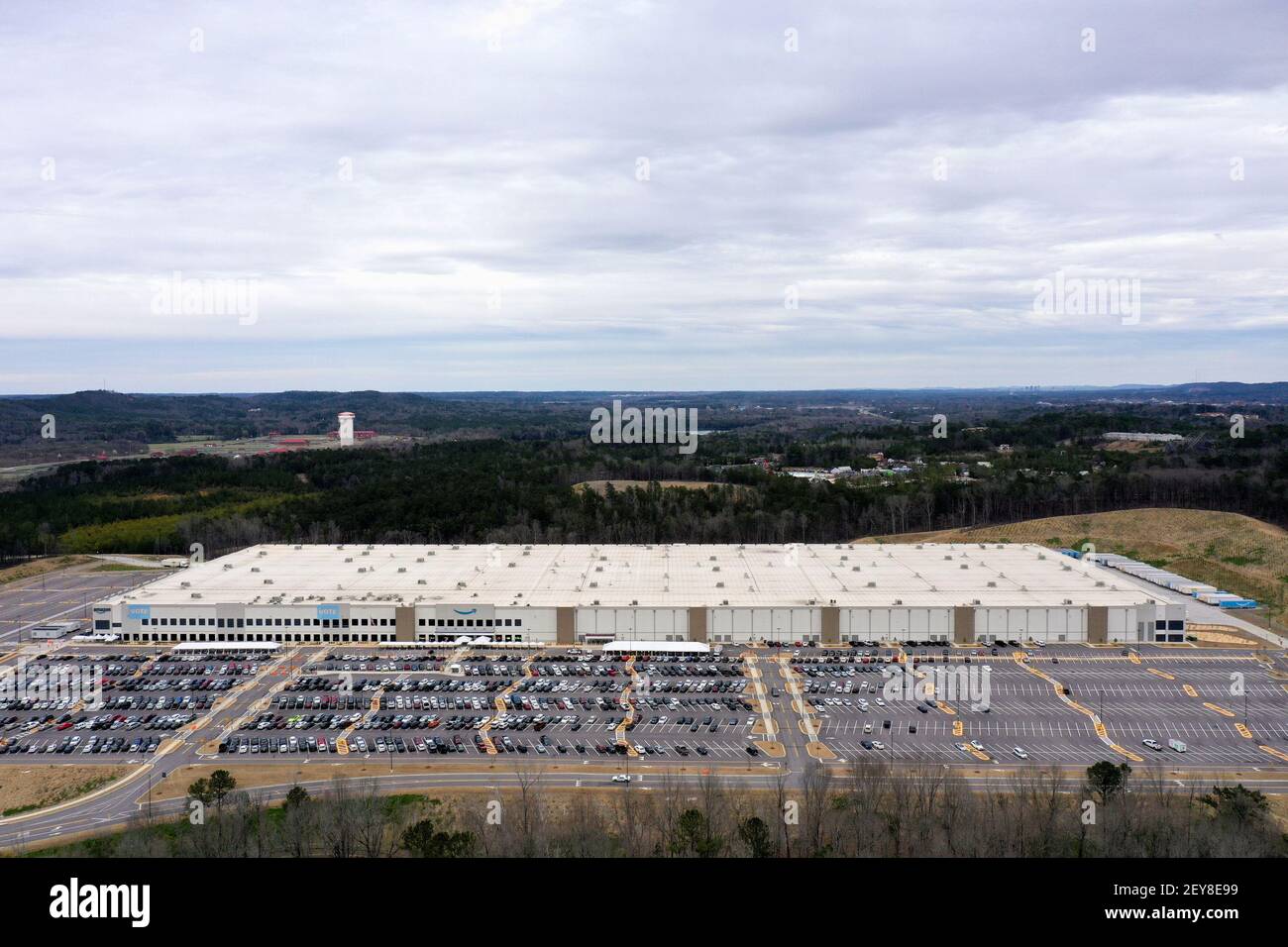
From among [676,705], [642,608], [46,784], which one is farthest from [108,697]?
[642,608]

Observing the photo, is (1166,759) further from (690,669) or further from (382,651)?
(382,651)

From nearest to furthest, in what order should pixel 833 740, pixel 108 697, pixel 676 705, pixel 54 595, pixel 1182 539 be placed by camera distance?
pixel 833 740 < pixel 676 705 < pixel 108 697 < pixel 54 595 < pixel 1182 539

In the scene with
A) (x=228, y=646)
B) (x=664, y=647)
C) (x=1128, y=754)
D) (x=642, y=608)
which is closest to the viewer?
(x=1128, y=754)

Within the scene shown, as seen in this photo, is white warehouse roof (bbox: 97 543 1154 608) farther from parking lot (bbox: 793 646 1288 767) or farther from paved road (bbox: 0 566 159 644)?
paved road (bbox: 0 566 159 644)

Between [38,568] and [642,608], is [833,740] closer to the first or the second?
[642,608]

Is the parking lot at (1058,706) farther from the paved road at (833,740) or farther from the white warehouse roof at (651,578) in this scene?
the white warehouse roof at (651,578)

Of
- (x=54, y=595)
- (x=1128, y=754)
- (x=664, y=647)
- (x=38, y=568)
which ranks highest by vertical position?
(x=38, y=568)
